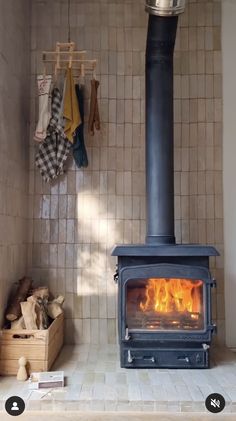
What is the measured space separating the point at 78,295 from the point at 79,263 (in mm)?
216

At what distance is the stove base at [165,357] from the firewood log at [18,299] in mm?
614

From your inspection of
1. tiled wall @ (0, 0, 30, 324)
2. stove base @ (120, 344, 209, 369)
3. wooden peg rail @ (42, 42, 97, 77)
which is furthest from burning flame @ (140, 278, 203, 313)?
wooden peg rail @ (42, 42, 97, 77)

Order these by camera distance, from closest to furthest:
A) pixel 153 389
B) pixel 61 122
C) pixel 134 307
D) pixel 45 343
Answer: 1. pixel 153 389
2. pixel 45 343
3. pixel 134 307
4. pixel 61 122

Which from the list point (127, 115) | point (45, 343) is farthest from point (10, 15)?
point (45, 343)

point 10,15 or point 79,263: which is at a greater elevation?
point 10,15

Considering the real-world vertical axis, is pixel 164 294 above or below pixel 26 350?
above

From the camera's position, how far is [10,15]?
247cm

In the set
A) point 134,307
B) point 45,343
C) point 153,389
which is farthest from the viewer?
point 134,307

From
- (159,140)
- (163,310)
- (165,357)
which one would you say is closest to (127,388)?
(165,357)

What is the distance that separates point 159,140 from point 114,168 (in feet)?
1.63

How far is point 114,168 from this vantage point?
287 cm

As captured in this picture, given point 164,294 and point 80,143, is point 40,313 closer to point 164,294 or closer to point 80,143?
point 164,294

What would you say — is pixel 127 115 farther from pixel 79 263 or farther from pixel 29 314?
pixel 29 314

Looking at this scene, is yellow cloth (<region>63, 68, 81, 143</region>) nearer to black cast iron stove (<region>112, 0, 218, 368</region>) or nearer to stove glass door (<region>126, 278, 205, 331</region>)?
black cast iron stove (<region>112, 0, 218, 368</region>)
